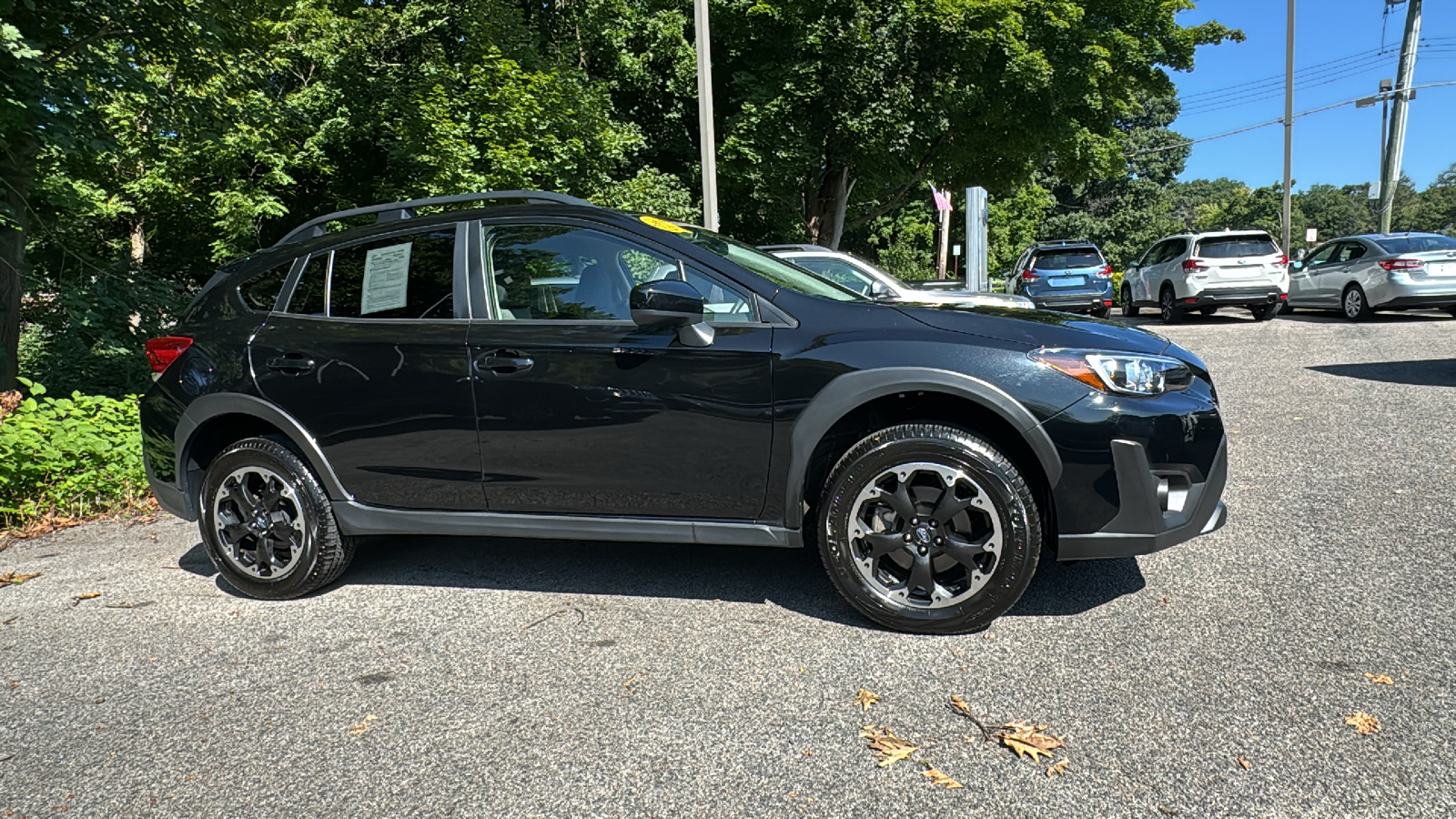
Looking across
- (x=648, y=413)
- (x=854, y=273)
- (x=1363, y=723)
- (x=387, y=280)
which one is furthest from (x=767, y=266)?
(x=854, y=273)

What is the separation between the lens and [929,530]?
357 cm

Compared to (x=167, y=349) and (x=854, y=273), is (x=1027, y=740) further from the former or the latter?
(x=854, y=273)

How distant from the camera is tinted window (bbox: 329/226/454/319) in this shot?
4172 millimetres

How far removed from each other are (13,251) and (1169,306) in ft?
56.4

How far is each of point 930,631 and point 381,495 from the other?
2.35m

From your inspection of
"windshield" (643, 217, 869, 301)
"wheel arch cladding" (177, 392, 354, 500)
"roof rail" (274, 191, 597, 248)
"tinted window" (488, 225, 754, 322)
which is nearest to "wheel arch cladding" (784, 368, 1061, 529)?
"windshield" (643, 217, 869, 301)

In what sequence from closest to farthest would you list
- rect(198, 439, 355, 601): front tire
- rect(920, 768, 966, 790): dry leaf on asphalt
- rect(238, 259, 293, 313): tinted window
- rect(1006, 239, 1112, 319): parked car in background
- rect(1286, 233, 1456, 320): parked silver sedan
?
rect(920, 768, 966, 790): dry leaf on asphalt → rect(198, 439, 355, 601): front tire → rect(238, 259, 293, 313): tinted window → rect(1286, 233, 1456, 320): parked silver sedan → rect(1006, 239, 1112, 319): parked car in background

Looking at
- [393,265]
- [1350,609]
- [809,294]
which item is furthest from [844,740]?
[393,265]

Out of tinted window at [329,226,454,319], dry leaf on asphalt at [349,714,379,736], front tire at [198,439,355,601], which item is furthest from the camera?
front tire at [198,439,355,601]

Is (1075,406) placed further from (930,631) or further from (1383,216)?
(1383,216)

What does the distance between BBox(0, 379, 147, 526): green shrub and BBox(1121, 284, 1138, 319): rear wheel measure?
1886 cm

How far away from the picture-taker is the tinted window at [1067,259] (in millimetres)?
17641

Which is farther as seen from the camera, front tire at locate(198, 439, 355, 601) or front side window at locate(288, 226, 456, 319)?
front tire at locate(198, 439, 355, 601)

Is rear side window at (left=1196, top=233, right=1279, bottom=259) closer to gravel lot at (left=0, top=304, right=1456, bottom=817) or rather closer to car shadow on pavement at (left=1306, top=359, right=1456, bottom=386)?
car shadow on pavement at (left=1306, top=359, right=1456, bottom=386)
